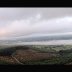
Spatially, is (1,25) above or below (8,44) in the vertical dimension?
above

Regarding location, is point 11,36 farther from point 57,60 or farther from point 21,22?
point 57,60

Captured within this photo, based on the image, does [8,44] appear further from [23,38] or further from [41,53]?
[41,53]
